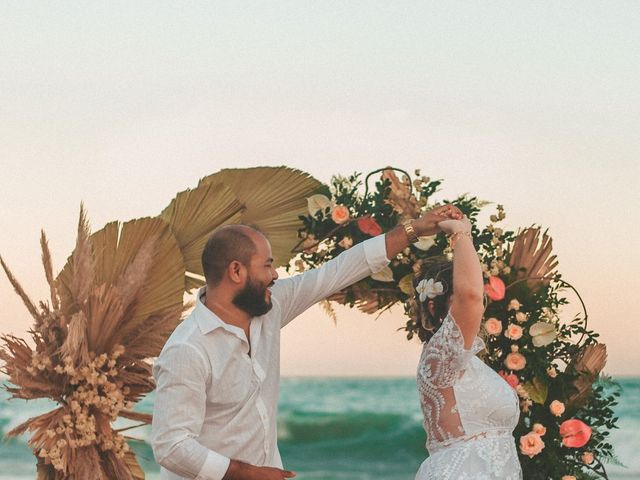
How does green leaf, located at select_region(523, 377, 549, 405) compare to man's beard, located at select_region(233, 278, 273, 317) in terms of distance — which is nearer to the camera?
man's beard, located at select_region(233, 278, 273, 317)

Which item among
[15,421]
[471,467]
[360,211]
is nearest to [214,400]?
[471,467]

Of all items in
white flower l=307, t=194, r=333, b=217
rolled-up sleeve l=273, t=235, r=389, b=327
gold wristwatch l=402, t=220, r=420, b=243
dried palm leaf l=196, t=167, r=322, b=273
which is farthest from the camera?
dried palm leaf l=196, t=167, r=322, b=273

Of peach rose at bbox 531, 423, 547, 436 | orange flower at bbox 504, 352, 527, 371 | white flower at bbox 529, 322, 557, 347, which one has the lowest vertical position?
peach rose at bbox 531, 423, 547, 436

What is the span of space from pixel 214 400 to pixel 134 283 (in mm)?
1178

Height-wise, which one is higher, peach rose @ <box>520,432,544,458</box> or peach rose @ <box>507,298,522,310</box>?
peach rose @ <box>507,298,522,310</box>

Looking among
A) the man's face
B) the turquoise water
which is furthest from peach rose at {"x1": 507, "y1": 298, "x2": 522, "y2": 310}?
the turquoise water

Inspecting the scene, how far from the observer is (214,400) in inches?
162

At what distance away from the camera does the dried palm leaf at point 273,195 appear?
17.8 ft

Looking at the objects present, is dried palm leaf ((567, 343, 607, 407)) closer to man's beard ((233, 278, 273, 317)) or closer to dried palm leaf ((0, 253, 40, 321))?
man's beard ((233, 278, 273, 317))

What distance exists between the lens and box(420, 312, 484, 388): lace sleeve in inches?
161

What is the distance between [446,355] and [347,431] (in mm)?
16357

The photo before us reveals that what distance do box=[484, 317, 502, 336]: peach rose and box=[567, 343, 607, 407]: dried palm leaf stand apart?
41 cm

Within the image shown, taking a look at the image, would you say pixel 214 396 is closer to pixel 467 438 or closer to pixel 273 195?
Result: pixel 467 438

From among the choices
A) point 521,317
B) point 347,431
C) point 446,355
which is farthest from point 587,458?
point 347,431
